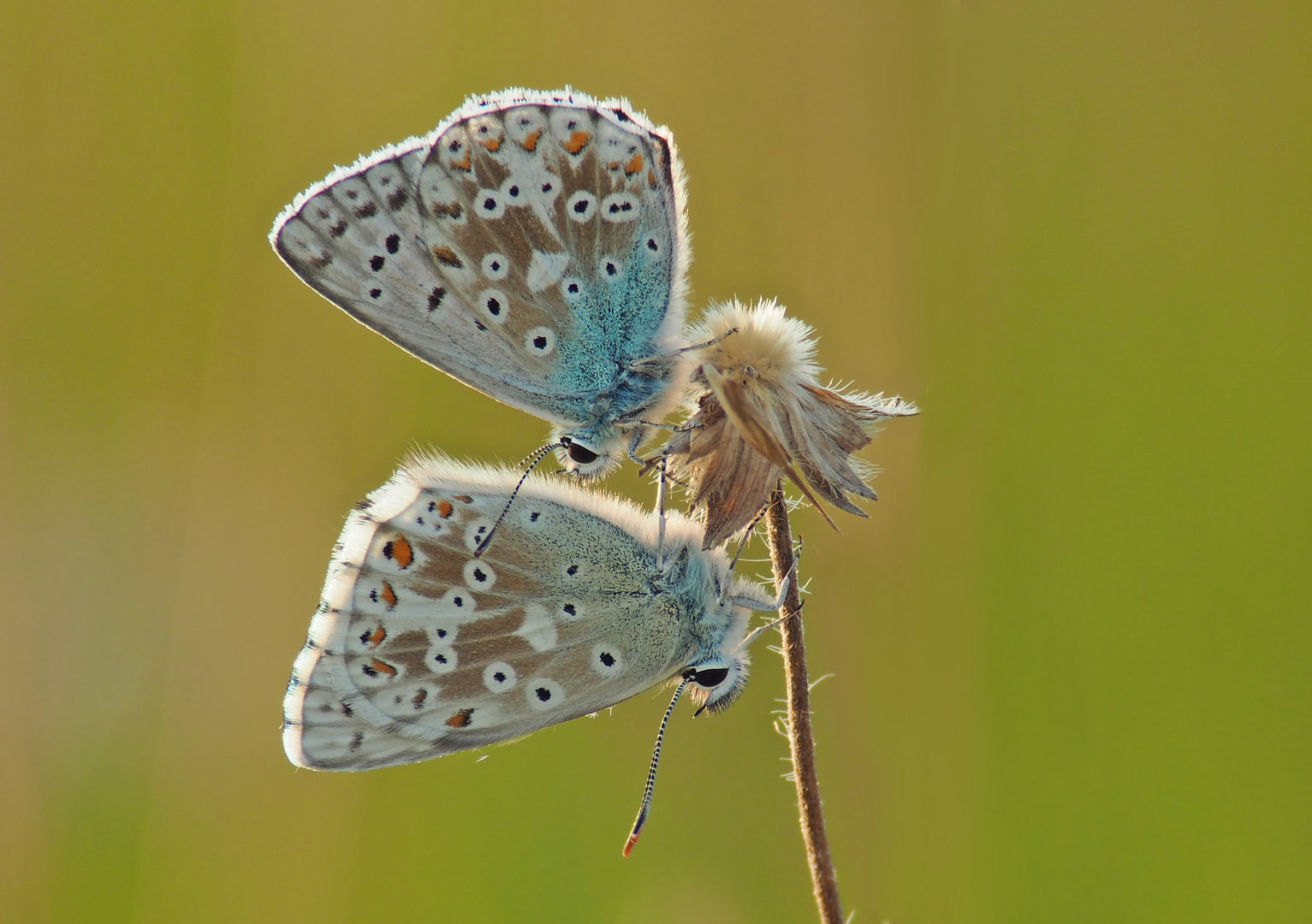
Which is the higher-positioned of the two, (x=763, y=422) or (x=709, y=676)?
(x=763, y=422)

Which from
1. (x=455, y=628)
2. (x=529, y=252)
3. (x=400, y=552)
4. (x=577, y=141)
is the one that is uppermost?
(x=577, y=141)

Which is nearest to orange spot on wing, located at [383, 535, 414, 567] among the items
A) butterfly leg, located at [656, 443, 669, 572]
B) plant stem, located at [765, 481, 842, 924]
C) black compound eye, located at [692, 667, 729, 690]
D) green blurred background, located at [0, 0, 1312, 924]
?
butterfly leg, located at [656, 443, 669, 572]

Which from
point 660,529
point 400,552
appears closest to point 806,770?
point 660,529

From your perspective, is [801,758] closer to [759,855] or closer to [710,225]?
[759,855]

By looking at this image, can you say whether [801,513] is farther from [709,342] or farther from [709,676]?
Answer: [709,342]

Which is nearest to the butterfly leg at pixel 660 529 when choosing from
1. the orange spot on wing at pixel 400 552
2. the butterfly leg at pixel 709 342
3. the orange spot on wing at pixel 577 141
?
the butterfly leg at pixel 709 342

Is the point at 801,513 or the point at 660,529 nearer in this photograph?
the point at 660,529

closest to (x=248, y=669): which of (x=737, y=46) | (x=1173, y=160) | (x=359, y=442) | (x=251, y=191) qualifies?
(x=359, y=442)

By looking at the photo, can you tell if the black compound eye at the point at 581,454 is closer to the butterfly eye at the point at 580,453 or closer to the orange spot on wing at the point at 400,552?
the butterfly eye at the point at 580,453
